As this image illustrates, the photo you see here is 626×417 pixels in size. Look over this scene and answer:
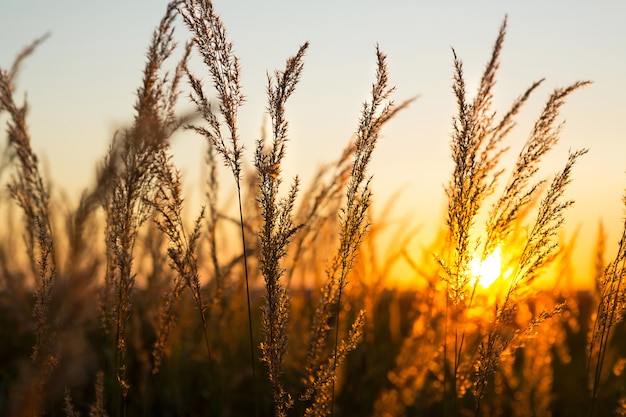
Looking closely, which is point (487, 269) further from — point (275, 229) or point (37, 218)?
point (37, 218)

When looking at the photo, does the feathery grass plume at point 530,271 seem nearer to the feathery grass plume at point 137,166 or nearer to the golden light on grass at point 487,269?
the golden light on grass at point 487,269

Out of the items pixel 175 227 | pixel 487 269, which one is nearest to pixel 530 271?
pixel 487 269

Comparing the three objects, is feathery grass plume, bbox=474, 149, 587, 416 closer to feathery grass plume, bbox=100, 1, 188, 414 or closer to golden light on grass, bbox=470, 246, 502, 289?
golden light on grass, bbox=470, 246, 502, 289

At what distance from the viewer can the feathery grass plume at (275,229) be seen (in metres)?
2.54

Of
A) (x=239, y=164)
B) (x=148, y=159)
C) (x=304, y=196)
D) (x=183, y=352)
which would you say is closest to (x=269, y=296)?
(x=239, y=164)

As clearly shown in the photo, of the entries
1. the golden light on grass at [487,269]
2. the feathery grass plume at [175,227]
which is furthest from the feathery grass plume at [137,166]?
the golden light on grass at [487,269]

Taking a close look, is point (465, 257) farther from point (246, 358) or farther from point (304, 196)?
point (246, 358)

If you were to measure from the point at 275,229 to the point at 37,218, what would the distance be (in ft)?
2.93

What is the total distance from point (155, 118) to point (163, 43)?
1.07ft

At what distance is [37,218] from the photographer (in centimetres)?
271

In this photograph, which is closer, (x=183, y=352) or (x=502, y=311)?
(x=502, y=311)

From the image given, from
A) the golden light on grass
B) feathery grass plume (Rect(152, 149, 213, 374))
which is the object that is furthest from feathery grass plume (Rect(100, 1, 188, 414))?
the golden light on grass

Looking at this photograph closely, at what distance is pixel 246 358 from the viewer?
5832mm

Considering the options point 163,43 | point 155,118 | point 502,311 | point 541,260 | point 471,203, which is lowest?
point 502,311
